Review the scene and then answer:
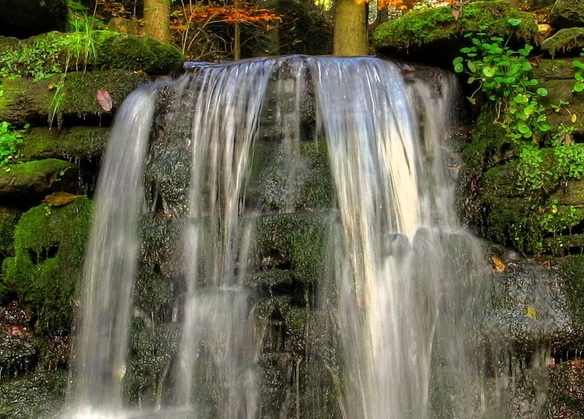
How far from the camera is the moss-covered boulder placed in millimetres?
5648

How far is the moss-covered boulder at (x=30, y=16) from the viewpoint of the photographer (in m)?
5.65

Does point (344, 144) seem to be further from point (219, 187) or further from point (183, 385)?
point (183, 385)

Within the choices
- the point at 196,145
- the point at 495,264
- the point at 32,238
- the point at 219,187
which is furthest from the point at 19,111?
the point at 495,264

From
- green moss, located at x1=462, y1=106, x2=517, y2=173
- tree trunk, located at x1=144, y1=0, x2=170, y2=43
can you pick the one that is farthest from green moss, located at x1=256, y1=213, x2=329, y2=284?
tree trunk, located at x1=144, y1=0, x2=170, y2=43

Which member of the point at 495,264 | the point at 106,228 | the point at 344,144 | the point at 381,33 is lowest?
the point at 495,264

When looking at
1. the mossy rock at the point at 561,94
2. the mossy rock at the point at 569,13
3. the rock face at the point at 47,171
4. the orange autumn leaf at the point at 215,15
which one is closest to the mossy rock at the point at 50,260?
the rock face at the point at 47,171

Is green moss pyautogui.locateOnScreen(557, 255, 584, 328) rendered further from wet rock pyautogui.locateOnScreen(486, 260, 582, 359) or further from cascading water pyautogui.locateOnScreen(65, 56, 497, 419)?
cascading water pyautogui.locateOnScreen(65, 56, 497, 419)

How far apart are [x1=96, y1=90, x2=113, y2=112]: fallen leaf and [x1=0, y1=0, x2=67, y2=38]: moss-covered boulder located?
149 cm

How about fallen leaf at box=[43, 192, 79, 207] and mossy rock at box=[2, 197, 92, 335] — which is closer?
mossy rock at box=[2, 197, 92, 335]

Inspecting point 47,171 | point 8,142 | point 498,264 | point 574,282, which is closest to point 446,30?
point 498,264

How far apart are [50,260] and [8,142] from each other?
128 centimetres

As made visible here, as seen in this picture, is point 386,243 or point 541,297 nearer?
point 541,297

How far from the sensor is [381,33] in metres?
5.35

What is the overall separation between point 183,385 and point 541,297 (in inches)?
106
